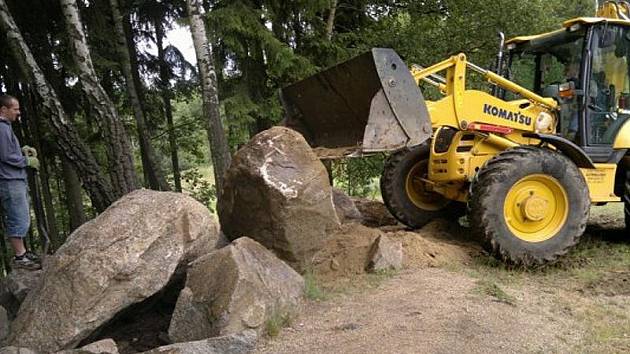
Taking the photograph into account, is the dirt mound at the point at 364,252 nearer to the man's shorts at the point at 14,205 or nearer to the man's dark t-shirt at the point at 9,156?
the man's shorts at the point at 14,205

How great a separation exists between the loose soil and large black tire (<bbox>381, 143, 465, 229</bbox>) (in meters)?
0.77

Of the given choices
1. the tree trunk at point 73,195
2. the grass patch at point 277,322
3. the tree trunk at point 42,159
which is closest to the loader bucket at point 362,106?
the grass patch at point 277,322

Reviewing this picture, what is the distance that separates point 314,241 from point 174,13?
30.4 feet

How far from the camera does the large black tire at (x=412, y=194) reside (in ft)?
22.5

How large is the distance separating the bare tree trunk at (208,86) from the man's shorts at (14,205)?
7.44ft

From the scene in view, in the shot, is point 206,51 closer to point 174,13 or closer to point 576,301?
point 576,301

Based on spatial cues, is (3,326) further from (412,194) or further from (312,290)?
(412,194)

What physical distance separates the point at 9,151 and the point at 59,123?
113 cm

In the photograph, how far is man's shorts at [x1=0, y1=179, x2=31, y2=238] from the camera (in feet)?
17.5

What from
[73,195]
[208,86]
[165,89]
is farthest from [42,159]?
[208,86]

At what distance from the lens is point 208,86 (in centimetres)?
715

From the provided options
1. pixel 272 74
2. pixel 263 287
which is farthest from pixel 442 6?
pixel 263 287

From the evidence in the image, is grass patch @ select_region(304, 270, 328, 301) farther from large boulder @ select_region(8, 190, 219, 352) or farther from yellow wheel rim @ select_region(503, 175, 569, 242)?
yellow wheel rim @ select_region(503, 175, 569, 242)

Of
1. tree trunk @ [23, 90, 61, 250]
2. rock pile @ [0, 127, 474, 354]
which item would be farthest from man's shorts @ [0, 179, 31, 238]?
tree trunk @ [23, 90, 61, 250]
